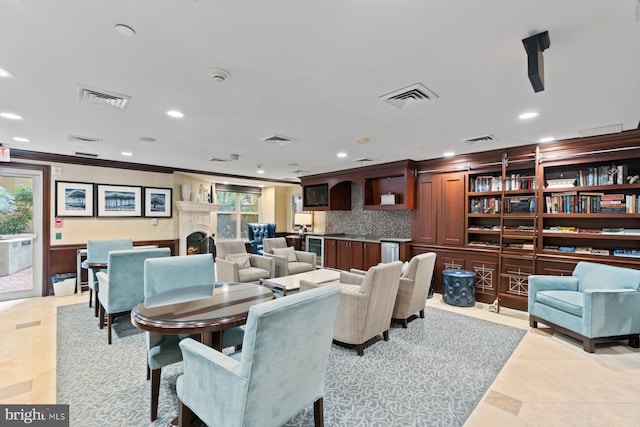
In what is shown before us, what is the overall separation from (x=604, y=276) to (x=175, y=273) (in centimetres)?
470

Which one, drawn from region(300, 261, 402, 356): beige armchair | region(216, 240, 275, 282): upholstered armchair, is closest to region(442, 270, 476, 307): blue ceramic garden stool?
region(300, 261, 402, 356): beige armchair

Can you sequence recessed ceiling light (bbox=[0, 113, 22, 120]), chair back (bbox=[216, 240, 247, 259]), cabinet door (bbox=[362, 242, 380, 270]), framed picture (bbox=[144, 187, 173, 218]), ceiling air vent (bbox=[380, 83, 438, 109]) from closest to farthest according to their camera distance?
ceiling air vent (bbox=[380, 83, 438, 109]) < recessed ceiling light (bbox=[0, 113, 22, 120]) < chair back (bbox=[216, 240, 247, 259]) < cabinet door (bbox=[362, 242, 380, 270]) < framed picture (bbox=[144, 187, 173, 218])

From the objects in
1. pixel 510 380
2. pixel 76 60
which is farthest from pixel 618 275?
pixel 76 60

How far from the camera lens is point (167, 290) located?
2607mm

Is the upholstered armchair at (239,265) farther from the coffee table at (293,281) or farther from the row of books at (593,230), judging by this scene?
the row of books at (593,230)

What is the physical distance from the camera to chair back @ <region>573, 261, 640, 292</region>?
322cm

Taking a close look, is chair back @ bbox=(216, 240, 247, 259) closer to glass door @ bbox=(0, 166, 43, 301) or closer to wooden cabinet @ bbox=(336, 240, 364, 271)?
wooden cabinet @ bbox=(336, 240, 364, 271)

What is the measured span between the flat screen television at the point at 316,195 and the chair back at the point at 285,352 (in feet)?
18.1

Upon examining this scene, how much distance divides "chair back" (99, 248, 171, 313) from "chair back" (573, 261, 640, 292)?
202 inches

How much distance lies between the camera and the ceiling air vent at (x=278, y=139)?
12.4 feet

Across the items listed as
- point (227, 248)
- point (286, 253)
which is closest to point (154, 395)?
point (227, 248)

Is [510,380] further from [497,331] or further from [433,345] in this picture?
[497,331]

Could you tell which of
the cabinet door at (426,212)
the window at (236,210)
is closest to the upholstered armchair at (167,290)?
the cabinet door at (426,212)

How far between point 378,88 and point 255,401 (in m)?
2.24
